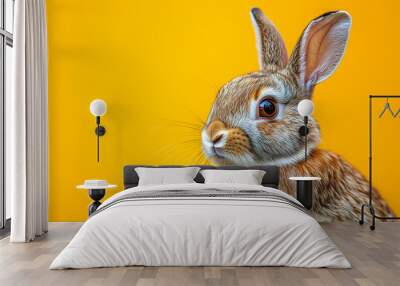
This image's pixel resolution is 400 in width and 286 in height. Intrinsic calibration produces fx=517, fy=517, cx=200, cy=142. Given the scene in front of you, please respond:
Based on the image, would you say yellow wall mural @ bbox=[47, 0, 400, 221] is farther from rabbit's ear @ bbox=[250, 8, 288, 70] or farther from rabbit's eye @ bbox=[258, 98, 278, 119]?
rabbit's eye @ bbox=[258, 98, 278, 119]

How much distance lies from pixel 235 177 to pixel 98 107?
1897 millimetres

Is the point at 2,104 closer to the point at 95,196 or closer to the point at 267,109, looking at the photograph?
the point at 95,196

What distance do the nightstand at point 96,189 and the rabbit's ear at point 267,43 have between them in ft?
8.13

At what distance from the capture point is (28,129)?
5.44 metres

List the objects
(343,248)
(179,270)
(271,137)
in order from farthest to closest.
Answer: (271,137) → (343,248) → (179,270)

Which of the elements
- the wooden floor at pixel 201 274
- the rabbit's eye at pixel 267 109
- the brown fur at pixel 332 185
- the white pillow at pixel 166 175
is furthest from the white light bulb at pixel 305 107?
the wooden floor at pixel 201 274

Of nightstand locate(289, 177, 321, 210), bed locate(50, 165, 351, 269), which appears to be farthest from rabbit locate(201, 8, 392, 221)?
bed locate(50, 165, 351, 269)

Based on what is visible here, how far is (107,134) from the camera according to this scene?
6.68 meters

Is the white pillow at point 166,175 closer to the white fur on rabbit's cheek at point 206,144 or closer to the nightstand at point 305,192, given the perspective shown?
the white fur on rabbit's cheek at point 206,144

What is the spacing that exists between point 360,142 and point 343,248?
2110 mm

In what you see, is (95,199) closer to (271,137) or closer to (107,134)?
(107,134)

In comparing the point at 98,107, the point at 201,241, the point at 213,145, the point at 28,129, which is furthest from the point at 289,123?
the point at 28,129

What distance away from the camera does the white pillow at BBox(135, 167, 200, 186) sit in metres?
6.11

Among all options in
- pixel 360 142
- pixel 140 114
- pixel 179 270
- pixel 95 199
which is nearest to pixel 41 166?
pixel 95 199
